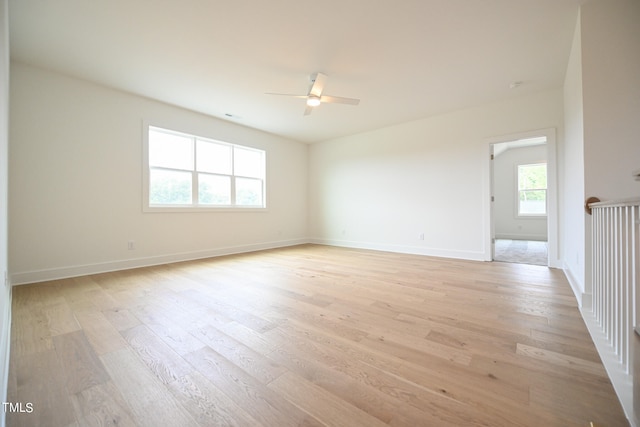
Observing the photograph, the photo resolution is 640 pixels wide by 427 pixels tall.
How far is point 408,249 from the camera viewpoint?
4957 mm

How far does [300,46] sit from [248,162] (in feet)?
10.7

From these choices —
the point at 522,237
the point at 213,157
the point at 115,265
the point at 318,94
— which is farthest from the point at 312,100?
the point at 522,237

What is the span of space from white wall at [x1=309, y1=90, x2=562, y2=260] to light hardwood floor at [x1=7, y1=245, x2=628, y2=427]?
1827 millimetres

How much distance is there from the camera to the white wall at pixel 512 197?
701 cm

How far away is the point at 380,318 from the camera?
200 cm

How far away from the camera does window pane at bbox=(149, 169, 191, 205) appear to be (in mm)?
4039

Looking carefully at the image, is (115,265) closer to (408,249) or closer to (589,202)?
(408,249)

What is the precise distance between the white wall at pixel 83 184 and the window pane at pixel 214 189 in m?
0.31

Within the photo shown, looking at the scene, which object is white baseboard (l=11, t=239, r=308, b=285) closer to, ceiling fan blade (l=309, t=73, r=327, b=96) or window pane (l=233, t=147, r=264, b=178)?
window pane (l=233, t=147, r=264, b=178)

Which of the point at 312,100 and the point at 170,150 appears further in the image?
the point at 170,150

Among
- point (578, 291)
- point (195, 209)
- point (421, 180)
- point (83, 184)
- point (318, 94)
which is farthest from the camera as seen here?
point (421, 180)

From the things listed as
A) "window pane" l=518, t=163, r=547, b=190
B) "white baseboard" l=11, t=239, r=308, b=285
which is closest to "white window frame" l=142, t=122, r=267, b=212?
"white baseboard" l=11, t=239, r=308, b=285

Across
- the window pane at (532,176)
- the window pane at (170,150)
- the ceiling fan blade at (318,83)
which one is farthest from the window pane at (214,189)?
the window pane at (532,176)

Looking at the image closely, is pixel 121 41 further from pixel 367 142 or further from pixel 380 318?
pixel 367 142
